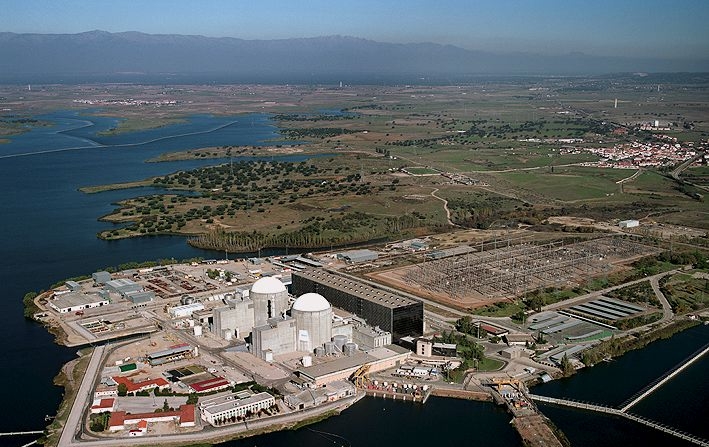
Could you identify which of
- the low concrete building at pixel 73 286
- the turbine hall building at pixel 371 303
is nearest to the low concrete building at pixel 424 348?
the turbine hall building at pixel 371 303

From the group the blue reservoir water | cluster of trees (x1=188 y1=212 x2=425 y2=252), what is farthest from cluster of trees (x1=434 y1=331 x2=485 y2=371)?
cluster of trees (x1=188 y1=212 x2=425 y2=252)

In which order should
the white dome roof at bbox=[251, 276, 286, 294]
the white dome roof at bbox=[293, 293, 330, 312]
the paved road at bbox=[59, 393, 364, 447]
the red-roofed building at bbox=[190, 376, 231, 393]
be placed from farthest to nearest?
1. the white dome roof at bbox=[251, 276, 286, 294]
2. the white dome roof at bbox=[293, 293, 330, 312]
3. the red-roofed building at bbox=[190, 376, 231, 393]
4. the paved road at bbox=[59, 393, 364, 447]

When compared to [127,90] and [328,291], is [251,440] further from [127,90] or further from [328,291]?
[127,90]

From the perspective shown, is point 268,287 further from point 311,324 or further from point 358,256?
point 358,256

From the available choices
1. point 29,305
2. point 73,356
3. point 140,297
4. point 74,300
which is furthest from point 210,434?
point 29,305

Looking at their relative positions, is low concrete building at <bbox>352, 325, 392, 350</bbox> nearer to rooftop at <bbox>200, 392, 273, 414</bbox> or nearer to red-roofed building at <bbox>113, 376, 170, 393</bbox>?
rooftop at <bbox>200, 392, 273, 414</bbox>

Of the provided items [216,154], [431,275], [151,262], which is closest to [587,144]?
[216,154]

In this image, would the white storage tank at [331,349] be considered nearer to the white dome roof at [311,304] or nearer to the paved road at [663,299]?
the white dome roof at [311,304]
